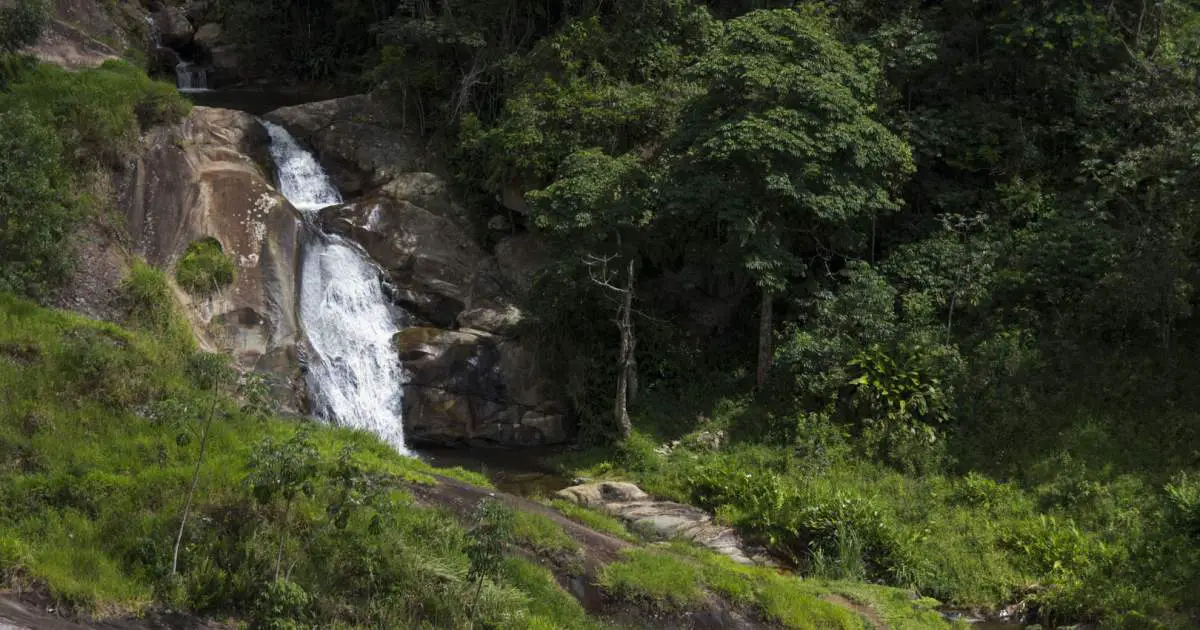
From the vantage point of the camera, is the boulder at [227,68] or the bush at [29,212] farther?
the boulder at [227,68]

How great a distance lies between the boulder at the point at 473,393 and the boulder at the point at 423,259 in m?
0.86

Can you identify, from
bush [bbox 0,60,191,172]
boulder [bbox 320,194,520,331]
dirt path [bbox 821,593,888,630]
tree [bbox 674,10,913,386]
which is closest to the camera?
dirt path [bbox 821,593,888,630]

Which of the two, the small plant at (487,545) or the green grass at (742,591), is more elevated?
the small plant at (487,545)

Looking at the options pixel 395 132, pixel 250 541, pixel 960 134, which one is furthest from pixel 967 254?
pixel 250 541

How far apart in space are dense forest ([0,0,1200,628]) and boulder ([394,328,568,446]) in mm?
696

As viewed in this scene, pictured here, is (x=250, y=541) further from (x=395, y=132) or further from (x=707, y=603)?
(x=395, y=132)


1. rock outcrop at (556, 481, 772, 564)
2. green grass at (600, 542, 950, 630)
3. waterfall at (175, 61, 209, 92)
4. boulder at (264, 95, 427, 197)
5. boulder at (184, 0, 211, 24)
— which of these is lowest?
rock outcrop at (556, 481, 772, 564)

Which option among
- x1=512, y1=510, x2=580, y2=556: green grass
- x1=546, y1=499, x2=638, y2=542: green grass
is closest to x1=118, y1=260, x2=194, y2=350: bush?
x1=546, y1=499, x2=638, y2=542: green grass

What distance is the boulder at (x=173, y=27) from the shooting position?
113 ft

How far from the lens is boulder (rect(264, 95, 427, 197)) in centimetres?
2620

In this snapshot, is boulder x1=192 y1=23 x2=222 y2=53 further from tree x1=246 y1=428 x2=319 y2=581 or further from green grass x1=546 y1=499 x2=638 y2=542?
tree x1=246 y1=428 x2=319 y2=581

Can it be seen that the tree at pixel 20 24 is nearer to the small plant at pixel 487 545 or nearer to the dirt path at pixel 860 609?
the small plant at pixel 487 545

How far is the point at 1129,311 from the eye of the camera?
20.2 meters

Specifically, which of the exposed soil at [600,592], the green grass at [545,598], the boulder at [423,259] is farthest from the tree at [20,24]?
the green grass at [545,598]
